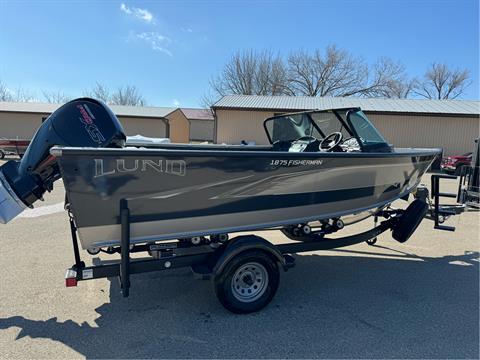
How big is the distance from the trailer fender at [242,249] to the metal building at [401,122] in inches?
723

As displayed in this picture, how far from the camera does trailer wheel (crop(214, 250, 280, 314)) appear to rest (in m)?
3.28

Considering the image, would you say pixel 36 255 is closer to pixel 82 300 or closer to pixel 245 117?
pixel 82 300

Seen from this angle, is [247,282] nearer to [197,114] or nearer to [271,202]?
[271,202]

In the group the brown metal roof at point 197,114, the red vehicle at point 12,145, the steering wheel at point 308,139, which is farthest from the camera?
the brown metal roof at point 197,114

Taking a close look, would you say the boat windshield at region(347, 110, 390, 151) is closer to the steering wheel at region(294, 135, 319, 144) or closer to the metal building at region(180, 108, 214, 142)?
the steering wheel at region(294, 135, 319, 144)

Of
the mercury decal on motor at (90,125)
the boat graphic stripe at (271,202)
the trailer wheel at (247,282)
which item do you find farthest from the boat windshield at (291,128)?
the mercury decal on motor at (90,125)

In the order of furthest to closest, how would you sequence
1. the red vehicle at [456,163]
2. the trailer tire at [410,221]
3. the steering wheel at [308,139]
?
Result: the red vehicle at [456,163] < the steering wheel at [308,139] < the trailer tire at [410,221]

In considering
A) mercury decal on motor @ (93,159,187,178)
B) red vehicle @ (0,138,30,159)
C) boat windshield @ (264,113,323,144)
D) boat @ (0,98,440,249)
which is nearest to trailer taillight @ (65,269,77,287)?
boat @ (0,98,440,249)

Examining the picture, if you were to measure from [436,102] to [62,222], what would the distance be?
24.6 m

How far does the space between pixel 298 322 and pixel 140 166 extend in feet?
6.58

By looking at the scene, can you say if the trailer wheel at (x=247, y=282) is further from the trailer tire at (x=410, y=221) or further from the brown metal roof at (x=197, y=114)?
the brown metal roof at (x=197, y=114)

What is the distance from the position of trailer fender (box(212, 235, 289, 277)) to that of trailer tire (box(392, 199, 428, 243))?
2.06 meters

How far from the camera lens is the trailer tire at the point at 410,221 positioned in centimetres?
462

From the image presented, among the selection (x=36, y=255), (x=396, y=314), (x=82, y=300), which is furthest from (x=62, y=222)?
(x=396, y=314)
